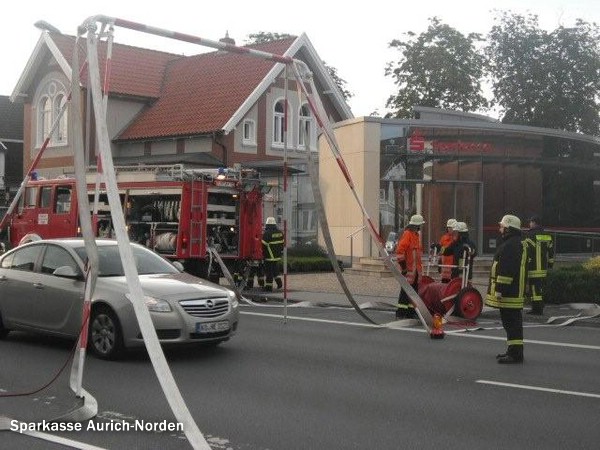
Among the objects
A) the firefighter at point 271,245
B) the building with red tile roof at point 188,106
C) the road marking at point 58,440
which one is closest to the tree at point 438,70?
the building with red tile roof at point 188,106

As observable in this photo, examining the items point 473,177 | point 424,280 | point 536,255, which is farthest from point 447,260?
point 473,177

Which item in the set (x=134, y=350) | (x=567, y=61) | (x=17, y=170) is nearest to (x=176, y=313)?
(x=134, y=350)

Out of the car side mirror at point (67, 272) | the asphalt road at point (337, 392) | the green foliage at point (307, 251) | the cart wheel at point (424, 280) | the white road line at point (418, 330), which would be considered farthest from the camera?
the green foliage at point (307, 251)

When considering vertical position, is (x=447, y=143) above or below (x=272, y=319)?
above

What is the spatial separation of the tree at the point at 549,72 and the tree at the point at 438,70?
149 centimetres

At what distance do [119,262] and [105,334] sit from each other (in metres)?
1.18

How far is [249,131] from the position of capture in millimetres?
36531

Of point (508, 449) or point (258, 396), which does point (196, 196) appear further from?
point (508, 449)

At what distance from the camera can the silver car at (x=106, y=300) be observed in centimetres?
1023

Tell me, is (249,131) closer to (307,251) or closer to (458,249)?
(307,251)

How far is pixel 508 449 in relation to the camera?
6.59 m

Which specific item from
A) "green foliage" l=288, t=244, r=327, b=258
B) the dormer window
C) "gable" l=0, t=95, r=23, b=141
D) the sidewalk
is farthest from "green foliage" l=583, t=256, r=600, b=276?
"gable" l=0, t=95, r=23, b=141

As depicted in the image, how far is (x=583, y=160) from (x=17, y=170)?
121 feet

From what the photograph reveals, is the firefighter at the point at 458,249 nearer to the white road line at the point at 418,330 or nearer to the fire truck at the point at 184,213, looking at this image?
the white road line at the point at 418,330
